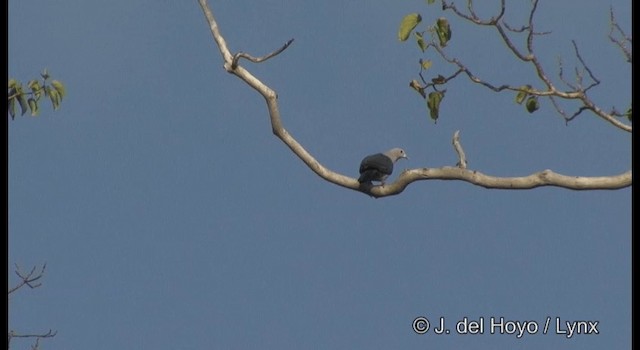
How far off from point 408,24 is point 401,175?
4.69 ft

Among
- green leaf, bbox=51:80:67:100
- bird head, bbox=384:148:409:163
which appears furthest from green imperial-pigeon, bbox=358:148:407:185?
green leaf, bbox=51:80:67:100

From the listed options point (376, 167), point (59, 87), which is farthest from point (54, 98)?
point (376, 167)

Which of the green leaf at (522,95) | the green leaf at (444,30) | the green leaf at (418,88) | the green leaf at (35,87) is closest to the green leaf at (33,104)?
the green leaf at (35,87)

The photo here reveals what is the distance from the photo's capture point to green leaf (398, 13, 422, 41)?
1038 centimetres

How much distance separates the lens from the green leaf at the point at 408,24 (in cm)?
1038

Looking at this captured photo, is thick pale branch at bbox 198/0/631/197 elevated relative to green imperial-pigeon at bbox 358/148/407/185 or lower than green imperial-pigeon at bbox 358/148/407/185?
lower

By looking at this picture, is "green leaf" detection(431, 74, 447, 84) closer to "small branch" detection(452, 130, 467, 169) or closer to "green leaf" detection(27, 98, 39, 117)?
"small branch" detection(452, 130, 467, 169)

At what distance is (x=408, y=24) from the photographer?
10391mm

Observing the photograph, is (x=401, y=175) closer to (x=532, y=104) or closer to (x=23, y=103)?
(x=532, y=104)

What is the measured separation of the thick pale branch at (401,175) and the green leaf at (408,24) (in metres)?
0.73

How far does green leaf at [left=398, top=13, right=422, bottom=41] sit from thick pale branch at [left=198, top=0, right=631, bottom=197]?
0.73 metres
